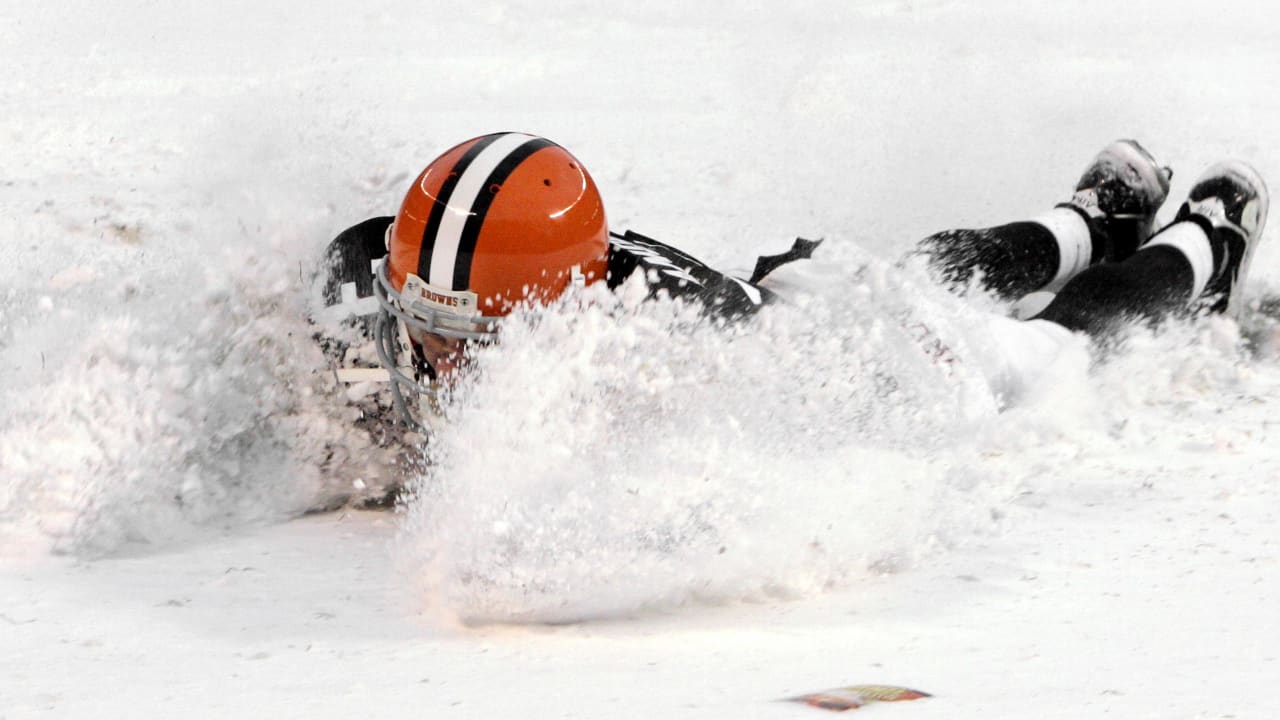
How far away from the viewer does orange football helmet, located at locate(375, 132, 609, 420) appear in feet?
6.94

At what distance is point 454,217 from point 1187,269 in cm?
181

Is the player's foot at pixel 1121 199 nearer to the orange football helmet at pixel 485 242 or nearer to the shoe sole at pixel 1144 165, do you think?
the shoe sole at pixel 1144 165

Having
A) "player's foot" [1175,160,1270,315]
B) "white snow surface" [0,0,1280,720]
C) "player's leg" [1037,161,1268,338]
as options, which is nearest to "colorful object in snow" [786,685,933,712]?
"white snow surface" [0,0,1280,720]

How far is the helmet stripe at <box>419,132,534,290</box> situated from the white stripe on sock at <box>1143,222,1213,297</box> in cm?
173

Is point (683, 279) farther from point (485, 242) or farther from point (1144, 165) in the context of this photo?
point (1144, 165)

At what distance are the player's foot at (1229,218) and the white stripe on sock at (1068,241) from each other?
0.23 m

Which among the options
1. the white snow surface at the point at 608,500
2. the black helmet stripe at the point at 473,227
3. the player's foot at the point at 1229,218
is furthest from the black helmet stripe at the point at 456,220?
the player's foot at the point at 1229,218

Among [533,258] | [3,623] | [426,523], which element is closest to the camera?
[3,623]

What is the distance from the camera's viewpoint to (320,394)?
2.49 m

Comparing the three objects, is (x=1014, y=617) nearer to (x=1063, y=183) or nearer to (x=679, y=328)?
(x=679, y=328)

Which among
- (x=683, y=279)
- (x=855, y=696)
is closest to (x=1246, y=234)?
(x=683, y=279)

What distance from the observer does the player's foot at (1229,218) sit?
10.4 feet

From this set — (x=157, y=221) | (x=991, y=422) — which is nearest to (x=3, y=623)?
(x=991, y=422)

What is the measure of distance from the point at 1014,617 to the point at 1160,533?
495 millimetres
